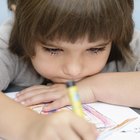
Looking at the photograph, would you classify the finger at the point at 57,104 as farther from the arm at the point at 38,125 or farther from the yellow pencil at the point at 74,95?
the yellow pencil at the point at 74,95

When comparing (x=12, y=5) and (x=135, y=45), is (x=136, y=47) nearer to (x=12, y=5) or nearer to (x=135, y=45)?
(x=135, y=45)

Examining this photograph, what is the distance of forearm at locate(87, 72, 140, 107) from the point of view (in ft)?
2.47

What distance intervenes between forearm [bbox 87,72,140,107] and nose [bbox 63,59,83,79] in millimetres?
49

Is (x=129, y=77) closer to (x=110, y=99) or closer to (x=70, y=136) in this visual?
(x=110, y=99)

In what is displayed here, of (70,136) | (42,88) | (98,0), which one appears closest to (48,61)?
(42,88)

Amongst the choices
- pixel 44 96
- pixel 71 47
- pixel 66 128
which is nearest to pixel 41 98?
pixel 44 96

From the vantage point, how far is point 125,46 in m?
0.87

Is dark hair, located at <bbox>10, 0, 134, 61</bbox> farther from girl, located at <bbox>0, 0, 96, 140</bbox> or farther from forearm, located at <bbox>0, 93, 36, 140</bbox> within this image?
forearm, located at <bbox>0, 93, 36, 140</bbox>

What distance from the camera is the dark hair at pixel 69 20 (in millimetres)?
687

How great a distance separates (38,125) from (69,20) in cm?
21

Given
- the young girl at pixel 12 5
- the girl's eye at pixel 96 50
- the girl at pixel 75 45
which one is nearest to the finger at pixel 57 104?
the girl at pixel 75 45

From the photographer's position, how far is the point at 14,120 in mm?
622

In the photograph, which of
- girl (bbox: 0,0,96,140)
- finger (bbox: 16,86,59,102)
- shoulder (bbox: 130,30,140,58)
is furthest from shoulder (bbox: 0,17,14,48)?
shoulder (bbox: 130,30,140,58)

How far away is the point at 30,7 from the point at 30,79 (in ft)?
0.74
